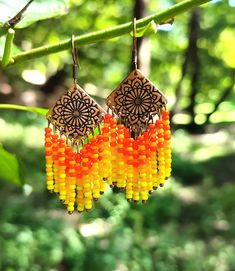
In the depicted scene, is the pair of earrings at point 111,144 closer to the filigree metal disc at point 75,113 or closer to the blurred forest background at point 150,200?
the filigree metal disc at point 75,113

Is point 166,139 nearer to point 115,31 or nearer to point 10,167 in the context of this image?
point 115,31

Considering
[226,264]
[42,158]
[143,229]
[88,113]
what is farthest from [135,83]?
[42,158]

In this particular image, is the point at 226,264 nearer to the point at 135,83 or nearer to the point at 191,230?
the point at 191,230

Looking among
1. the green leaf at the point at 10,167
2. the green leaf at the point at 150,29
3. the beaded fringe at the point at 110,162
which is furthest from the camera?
the green leaf at the point at 10,167

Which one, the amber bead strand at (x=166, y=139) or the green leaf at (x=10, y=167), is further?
the green leaf at (x=10, y=167)

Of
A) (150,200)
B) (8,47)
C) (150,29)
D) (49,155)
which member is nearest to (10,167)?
(49,155)

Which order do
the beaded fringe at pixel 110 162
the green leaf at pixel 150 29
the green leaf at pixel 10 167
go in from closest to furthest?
1. the green leaf at pixel 150 29
2. the beaded fringe at pixel 110 162
3. the green leaf at pixel 10 167

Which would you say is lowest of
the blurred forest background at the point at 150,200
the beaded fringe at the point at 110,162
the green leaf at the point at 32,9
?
the beaded fringe at the point at 110,162

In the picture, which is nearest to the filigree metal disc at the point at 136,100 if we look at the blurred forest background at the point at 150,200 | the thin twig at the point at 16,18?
the thin twig at the point at 16,18
